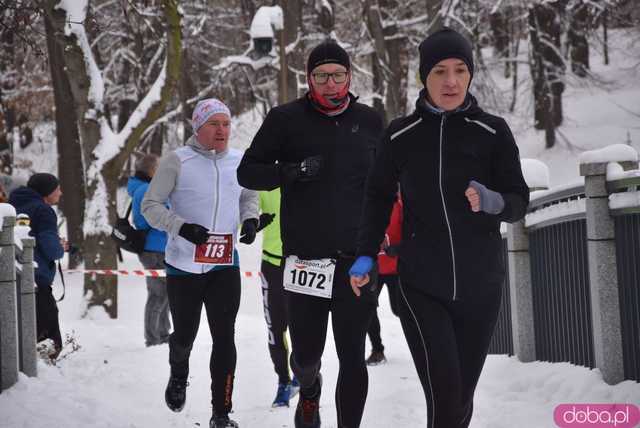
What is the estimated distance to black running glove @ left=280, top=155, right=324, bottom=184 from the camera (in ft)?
15.4

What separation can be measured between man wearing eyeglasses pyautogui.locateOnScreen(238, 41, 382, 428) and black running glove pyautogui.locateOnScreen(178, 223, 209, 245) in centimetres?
72

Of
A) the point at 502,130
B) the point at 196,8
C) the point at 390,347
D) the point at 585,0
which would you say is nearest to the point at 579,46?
the point at 585,0


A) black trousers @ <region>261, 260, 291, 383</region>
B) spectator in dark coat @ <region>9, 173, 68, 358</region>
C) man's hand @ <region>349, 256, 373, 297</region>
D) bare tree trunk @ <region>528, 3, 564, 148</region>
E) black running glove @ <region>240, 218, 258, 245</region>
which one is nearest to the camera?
man's hand @ <region>349, 256, 373, 297</region>

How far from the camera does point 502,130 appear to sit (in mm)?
3910

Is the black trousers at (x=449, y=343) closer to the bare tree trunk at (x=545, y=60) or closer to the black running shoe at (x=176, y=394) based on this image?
the black running shoe at (x=176, y=394)

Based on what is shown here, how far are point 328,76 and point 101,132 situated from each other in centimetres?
899

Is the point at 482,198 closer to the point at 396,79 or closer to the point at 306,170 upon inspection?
the point at 306,170

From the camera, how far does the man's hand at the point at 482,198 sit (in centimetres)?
367

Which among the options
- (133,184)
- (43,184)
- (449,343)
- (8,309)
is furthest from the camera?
(133,184)

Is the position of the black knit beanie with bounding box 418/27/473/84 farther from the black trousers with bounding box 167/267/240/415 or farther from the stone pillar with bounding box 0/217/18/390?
the stone pillar with bounding box 0/217/18/390

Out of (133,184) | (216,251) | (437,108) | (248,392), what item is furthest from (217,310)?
(133,184)

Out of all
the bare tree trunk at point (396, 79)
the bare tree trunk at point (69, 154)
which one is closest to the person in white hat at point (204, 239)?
the bare tree trunk at point (69, 154)

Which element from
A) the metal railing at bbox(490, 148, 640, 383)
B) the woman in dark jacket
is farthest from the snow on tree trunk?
the woman in dark jacket

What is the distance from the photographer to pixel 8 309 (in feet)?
21.8
